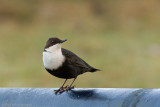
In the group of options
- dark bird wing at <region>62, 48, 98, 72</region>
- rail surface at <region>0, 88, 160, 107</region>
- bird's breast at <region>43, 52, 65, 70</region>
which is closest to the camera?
rail surface at <region>0, 88, 160, 107</region>

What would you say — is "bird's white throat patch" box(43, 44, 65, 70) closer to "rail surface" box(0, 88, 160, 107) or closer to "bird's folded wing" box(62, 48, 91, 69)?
"bird's folded wing" box(62, 48, 91, 69)

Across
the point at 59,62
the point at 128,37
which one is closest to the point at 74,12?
the point at 128,37

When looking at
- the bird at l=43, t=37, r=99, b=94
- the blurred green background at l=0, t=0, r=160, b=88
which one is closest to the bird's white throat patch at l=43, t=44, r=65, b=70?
the bird at l=43, t=37, r=99, b=94

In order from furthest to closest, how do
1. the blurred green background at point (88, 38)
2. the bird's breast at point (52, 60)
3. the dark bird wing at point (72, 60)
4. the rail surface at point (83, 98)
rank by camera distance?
the blurred green background at point (88, 38), the dark bird wing at point (72, 60), the bird's breast at point (52, 60), the rail surface at point (83, 98)

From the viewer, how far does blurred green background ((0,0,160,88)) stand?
37.7ft

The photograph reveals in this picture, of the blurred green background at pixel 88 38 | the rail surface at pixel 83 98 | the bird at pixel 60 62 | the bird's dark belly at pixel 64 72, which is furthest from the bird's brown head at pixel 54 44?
the blurred green background at pixel 88 38

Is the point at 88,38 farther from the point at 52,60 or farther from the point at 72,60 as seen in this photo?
the point at 52,60

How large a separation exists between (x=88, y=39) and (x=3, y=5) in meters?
2.86

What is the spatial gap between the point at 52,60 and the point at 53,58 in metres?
0.01

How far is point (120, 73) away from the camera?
11969 mm

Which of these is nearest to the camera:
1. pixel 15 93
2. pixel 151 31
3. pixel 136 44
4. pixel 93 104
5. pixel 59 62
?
pixel 93 104

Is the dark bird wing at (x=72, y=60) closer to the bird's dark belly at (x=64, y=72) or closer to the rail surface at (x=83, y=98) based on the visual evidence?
the bird's dark belly at (x=64, y=72)

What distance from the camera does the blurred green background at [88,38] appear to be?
11492 millimetres

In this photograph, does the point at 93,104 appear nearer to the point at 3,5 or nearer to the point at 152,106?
the point at 152,106
